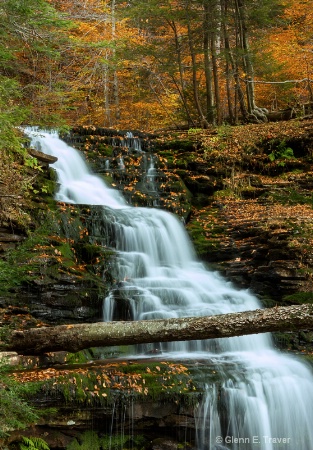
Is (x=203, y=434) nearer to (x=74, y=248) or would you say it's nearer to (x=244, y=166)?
(x=74, y=248)

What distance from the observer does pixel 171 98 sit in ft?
67.7

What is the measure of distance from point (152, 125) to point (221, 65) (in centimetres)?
566

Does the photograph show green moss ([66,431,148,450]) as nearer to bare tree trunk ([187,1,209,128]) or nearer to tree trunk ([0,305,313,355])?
tree trunk ([0,305,313,355])

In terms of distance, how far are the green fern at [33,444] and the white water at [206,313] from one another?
1879 mm

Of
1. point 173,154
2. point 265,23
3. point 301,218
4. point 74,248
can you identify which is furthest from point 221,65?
point 74,248

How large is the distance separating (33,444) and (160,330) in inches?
67.6

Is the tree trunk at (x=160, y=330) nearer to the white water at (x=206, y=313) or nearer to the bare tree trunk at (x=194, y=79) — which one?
the white water at (x=206, y=313)

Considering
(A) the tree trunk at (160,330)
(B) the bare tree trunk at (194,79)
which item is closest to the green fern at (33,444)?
(A) the tree trunk at (160,330)

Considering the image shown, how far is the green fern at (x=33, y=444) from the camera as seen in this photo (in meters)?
4.57

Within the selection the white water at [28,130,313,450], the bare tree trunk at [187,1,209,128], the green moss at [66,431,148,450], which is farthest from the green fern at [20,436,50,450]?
the bare tree trunk at [187,1,209,128]

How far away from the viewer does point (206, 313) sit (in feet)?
26.7

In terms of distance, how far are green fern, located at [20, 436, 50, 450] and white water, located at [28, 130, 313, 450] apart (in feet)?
6.17

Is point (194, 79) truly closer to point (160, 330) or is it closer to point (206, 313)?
point (206, 313)

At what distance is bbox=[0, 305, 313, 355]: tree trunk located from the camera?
5008mm
